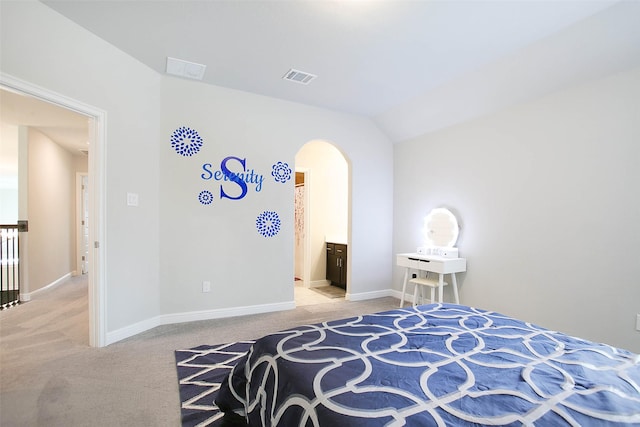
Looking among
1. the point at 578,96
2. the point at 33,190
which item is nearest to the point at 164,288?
the point at 33,190

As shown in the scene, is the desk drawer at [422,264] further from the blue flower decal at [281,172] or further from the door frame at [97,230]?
the door frame at [97,230]

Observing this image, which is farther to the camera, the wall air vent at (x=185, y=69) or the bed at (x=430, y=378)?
the wall air vent at (x=185, y=69)

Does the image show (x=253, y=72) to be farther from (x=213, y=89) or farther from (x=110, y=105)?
(x=110, y=105)

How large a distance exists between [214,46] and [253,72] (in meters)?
0.56

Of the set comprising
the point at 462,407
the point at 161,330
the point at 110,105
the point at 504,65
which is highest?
the point at 504,65

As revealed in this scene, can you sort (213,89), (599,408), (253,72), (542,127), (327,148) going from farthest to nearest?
(327,148) < (213,89) < (253,72) < (542,127) < (599,408)

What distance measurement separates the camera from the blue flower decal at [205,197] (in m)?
3.63

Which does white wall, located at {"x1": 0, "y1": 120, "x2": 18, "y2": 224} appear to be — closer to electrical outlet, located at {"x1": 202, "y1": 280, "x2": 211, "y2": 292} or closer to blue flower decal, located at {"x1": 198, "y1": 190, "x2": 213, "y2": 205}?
blue flower decal, located at {"x1": 198, "y1": 190, "x2": 213, "y2": 205}

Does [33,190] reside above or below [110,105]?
below

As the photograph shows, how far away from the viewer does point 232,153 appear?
379 cm

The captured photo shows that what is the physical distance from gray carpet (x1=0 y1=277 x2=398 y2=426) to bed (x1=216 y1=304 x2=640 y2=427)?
0.70 m

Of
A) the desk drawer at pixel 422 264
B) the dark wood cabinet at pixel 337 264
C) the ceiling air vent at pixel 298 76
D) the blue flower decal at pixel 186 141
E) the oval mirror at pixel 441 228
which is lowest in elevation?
the dark wood cabinet at pixel 337 264

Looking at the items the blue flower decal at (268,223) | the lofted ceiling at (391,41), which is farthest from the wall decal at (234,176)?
the lofted ceiling at (391,41)

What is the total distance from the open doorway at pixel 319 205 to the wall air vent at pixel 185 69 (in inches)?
93.1
